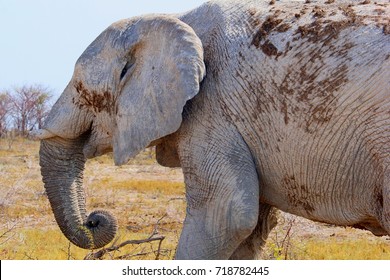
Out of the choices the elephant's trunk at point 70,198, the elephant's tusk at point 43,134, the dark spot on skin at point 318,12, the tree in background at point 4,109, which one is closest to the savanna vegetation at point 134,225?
the elephant's trunk at point 70,198

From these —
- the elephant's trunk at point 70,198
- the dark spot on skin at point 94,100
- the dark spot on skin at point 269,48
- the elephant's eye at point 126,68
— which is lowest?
the elephant's trunk at point 70,198

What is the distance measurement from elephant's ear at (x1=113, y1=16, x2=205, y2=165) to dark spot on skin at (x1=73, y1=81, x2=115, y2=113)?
0.11 meters

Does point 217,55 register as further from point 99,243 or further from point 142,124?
point 99,243

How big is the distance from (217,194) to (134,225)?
699cm

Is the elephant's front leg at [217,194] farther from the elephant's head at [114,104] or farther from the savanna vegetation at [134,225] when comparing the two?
the savanna vegetation at [134,225]

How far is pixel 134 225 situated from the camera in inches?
412

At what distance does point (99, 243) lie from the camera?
14.2 ft

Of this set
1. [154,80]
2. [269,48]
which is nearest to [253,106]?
[269,48]

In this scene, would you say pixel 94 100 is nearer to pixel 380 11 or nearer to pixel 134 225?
pixel 380 11

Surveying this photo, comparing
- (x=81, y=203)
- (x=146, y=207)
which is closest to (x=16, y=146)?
(x=146, y=207)

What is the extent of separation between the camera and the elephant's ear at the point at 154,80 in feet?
12.0

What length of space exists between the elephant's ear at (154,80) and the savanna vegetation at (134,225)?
1228 mm

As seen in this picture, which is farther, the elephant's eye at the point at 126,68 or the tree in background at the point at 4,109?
the tree in background at the point at 4,109

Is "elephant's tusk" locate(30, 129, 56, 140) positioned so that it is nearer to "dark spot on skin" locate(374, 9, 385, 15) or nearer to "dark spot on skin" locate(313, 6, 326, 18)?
"dark spot on skin" locate(313, 6, 326, 18)
